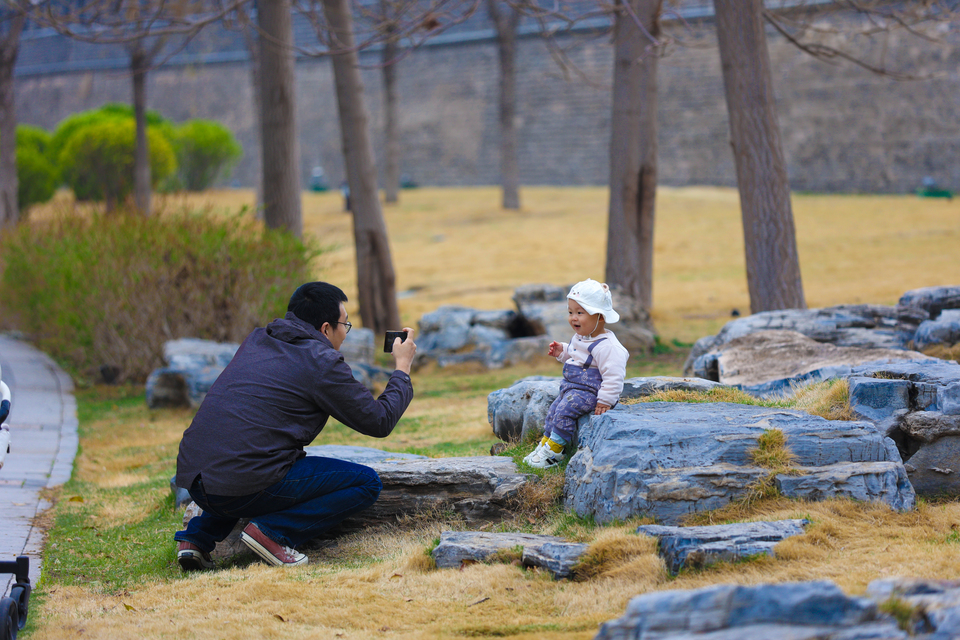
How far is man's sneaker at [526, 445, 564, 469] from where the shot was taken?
4.68m

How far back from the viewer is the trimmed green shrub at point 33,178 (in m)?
26.6

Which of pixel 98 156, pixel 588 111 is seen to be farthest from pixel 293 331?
pixel 588 111

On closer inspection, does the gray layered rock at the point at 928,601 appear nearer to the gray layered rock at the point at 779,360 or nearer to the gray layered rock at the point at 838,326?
the gray layered rock at the point at 779,360

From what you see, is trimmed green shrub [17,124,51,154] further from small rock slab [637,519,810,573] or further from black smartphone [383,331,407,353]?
small rock slab [637,519,810,573]

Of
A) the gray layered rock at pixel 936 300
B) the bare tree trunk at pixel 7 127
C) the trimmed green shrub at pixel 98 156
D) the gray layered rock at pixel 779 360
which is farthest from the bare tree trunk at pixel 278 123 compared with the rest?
the trimmed green shrub at pixel 98 156

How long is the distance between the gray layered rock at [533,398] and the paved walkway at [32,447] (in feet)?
8.64

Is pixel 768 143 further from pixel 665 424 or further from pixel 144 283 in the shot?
pixel 144 283

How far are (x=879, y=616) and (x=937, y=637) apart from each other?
14cm

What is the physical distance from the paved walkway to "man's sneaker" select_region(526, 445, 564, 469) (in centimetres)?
240

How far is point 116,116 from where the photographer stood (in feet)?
104

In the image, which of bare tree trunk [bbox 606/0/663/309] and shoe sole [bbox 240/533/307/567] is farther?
bare tree trunk [bbox 606/0/663/309]

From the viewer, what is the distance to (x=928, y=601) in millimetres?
2324

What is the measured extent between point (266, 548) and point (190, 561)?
0.36 meters

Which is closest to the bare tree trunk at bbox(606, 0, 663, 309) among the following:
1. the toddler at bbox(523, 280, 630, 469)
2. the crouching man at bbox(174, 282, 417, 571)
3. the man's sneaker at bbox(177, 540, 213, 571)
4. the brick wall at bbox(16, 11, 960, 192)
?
the toddler at bbox(523, 280, 630, 469)
